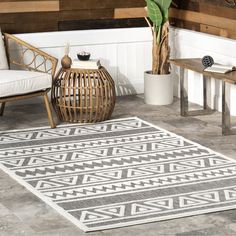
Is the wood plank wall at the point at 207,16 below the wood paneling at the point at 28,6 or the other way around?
below

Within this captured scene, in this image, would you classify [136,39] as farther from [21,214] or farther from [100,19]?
[21,214]

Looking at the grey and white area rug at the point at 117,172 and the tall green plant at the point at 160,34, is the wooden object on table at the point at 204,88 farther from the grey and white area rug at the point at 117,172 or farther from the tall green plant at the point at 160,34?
the grey and white area rug at the point at 117,172

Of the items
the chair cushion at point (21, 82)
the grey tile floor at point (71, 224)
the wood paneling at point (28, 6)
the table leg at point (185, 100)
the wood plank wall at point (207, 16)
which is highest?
the wood paneling at point (28, 6)

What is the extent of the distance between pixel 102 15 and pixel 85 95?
1.20 metres

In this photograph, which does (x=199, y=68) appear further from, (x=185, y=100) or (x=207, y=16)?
(x=207, y=16)

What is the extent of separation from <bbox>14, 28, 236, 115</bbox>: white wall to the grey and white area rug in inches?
34.5

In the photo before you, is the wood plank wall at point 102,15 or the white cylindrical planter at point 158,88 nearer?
the wood plank wall at point 102,15

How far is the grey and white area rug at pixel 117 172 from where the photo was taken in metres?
3.81

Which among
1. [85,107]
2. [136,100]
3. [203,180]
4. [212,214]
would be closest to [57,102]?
[85,107]

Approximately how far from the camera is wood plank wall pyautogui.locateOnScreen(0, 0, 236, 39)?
5973 millimetres

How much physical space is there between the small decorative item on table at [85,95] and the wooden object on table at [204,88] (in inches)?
21.8

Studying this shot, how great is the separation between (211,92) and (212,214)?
2.45m

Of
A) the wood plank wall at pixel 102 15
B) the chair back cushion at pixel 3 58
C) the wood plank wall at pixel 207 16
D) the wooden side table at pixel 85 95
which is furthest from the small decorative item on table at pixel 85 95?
the wood plank wall at pixel 207 16

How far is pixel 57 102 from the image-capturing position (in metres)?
5.61
